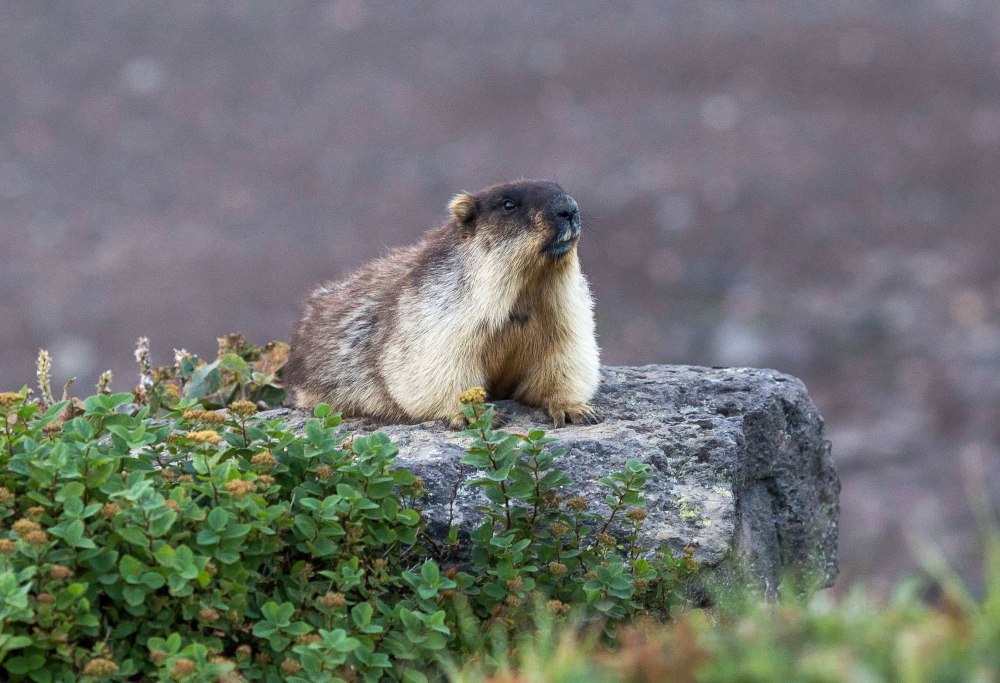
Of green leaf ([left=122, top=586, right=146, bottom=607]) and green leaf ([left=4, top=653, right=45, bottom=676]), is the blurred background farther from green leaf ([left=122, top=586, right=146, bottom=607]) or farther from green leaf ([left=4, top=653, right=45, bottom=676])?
green leaf ([left=4, top=653, right=45, bottom=676])

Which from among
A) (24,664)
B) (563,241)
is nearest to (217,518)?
(24,664)

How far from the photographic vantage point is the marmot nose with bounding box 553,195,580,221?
7371mm

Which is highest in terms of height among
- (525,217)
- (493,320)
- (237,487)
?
(525,217)

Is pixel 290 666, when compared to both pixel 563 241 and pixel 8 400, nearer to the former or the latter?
pixel 8 400

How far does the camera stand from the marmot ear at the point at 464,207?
7652 millimetres

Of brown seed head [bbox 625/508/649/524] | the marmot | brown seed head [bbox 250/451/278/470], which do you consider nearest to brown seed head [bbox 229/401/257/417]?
brown seed head [bbox 250/451/278/470]

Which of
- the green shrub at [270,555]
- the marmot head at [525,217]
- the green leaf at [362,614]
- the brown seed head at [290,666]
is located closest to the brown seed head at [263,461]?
the green shrub at [270,555]

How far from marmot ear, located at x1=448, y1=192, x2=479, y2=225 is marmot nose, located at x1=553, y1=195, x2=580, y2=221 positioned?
1.69 ft

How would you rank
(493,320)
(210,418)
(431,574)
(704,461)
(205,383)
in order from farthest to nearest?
1. (205,383)
2. (493,320)
3. (704,461)
4. (210,418)
5. (431,574)

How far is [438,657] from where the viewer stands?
5176 millimetres

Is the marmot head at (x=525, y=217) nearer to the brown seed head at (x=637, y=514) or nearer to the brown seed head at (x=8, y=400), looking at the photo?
the brown seed head at (x=637, y=514)

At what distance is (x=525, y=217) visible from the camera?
7453mm

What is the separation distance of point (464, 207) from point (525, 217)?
15.2 inches

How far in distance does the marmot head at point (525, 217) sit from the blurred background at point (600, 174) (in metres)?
8.24
